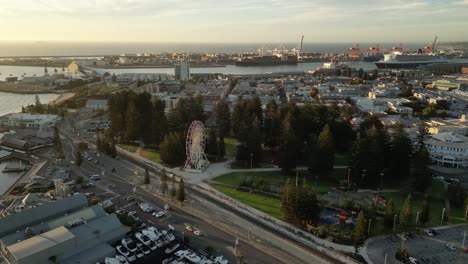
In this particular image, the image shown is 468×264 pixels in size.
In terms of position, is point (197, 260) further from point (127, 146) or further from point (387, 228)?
point (127, 146)

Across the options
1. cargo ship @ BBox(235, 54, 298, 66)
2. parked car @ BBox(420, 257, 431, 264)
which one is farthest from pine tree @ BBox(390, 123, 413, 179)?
cargo ship @ BBox(235, 54, 298, 66)

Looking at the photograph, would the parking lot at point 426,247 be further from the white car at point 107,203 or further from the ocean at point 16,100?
the ocean at point 16,100

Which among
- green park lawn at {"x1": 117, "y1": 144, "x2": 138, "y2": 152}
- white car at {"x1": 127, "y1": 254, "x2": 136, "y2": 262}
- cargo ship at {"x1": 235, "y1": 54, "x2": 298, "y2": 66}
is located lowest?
white car at {"x1": 127, "y1": 254, "x2": 136, "y2": 262}

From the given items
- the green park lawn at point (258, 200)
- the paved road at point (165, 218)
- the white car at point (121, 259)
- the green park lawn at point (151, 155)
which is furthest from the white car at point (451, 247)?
the green park lawn at point (151, 155)

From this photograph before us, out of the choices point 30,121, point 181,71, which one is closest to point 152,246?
point 30,121

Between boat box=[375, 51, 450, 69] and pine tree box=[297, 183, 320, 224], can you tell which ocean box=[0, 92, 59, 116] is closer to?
pine tree box=[297, 183, 320, 224]

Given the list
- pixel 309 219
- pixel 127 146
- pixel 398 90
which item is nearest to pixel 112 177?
pixel 127 146

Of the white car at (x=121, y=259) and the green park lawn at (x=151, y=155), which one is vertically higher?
the green park lawn at (x=151, y=155)
